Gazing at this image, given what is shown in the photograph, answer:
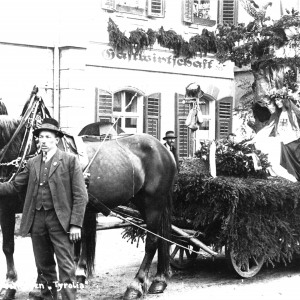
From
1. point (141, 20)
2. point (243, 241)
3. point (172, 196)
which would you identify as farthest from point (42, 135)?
point (141, 20)

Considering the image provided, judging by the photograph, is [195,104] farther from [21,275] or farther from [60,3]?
[60,3]

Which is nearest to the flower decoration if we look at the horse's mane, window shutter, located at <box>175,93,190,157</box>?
the horse's mane

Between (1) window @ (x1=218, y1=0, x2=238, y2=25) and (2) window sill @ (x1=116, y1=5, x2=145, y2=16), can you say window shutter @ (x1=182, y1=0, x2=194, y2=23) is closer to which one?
(1) window @ (x1=218, y1=0, x2=238, y2=25)

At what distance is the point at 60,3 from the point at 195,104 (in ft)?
17.5

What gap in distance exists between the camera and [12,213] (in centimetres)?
605

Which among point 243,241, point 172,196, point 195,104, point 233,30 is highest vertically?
point 233,30

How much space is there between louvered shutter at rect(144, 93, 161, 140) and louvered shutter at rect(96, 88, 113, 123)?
100 cm

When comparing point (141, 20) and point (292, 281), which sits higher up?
point (141, 20)

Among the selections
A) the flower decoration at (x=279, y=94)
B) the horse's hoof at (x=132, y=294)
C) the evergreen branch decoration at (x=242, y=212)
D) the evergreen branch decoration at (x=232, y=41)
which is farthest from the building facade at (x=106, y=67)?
the horse's hoof at (x=132, y=294)

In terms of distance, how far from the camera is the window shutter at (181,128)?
1509 cm

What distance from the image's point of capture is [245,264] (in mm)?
7250

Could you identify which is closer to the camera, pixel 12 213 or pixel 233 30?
pixel 12 213

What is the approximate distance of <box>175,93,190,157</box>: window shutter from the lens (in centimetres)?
1509

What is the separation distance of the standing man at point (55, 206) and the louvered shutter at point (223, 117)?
1100 centimetres
